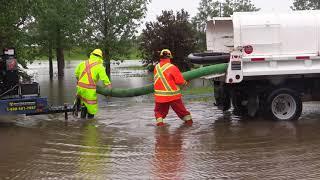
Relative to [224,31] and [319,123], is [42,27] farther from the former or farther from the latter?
[319,123]

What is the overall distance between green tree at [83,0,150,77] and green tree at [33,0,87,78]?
0.70 meters

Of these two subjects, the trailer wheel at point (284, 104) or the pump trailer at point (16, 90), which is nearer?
the pump trailer at point (16, 90)

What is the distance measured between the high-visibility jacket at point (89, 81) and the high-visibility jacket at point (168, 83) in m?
1.28

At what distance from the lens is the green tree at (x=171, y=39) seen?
24.1m

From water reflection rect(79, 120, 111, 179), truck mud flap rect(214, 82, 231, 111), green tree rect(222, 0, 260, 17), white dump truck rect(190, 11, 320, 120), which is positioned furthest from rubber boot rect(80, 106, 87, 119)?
green tree rect(222, 0, 260, 17)

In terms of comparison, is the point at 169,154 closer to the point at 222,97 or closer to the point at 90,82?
the point at 90,82

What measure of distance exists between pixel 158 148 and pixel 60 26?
26012 millimetres

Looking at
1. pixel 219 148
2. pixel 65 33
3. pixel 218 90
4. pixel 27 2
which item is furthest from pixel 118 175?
pixel 65 33

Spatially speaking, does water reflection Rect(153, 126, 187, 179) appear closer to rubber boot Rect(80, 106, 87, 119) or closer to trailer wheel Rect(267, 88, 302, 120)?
trailer wheel Rect(267, 88, 302, 120)

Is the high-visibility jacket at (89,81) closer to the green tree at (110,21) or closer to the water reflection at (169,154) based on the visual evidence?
the water reflection at (169,154)

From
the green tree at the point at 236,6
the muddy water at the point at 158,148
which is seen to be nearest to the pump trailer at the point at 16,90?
the muddy water at the point at 158,148

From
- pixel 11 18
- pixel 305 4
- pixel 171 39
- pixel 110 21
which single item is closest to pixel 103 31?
pixel 110 21

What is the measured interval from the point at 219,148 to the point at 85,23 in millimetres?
24054

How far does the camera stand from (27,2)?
16.7m
